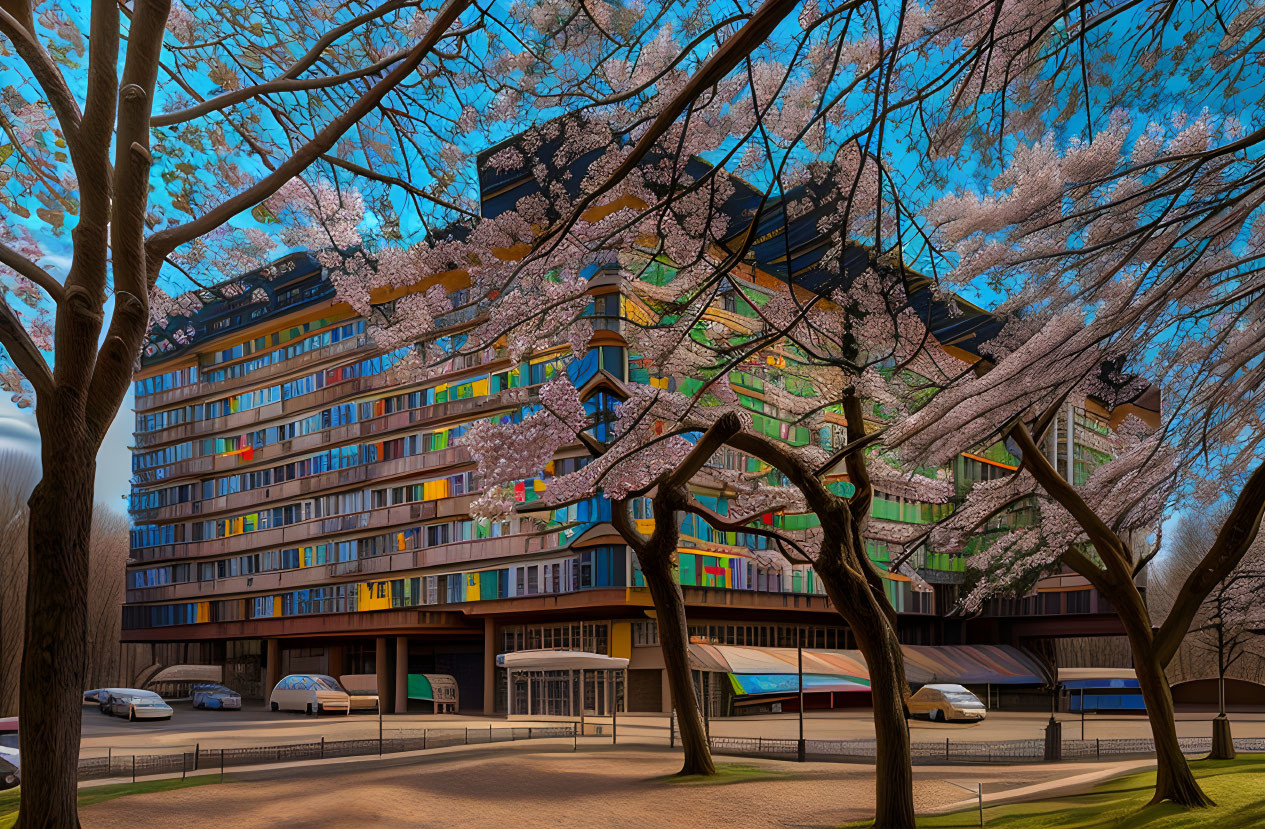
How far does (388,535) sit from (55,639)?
4427 cm

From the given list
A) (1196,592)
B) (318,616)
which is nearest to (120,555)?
(318,616)

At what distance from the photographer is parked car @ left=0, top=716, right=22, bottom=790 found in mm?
18266

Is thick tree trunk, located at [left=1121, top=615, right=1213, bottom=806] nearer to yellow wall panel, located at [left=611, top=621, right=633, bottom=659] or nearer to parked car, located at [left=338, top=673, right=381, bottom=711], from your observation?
yellow wall panel, located at [left=611, top=621, right=633, bottom=659]

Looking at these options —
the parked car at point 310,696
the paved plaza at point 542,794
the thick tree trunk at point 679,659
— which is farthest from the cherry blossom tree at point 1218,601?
the parked car at point 310,696

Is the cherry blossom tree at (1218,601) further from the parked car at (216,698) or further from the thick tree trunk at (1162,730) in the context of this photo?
the parked car at (216,698)

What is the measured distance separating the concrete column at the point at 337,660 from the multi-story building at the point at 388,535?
11 centimetres

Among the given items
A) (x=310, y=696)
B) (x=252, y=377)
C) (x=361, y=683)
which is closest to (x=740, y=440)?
(x=310, y=696)

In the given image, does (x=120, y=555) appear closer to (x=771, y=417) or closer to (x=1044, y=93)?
(x=771, y=417)

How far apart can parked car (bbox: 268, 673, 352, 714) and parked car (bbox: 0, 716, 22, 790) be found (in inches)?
1093

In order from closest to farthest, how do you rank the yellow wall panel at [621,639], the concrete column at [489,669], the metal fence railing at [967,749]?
the metal fence railing at [967,749] → the yellow wall panel at [621,639] → the concrete column at [489,669]

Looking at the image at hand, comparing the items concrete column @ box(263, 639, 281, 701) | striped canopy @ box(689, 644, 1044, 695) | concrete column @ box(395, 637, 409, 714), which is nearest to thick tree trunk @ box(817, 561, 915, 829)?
striped canopy @ box(689, 644, 1044, 695)

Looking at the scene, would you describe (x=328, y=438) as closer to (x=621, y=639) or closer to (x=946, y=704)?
(x=621, y=639)

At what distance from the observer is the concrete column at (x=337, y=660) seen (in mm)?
59031

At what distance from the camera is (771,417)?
1796 inches
